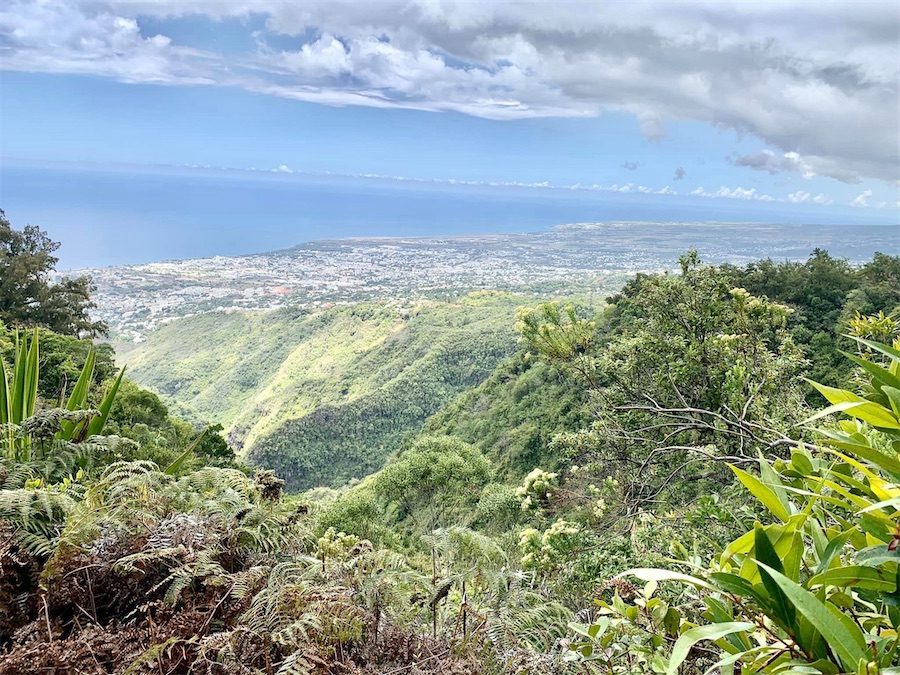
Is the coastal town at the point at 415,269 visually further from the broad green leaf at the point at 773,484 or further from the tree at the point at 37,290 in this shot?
the broad green leaf at the point at 773,484

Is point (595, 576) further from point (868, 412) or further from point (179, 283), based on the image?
point (179, 283)

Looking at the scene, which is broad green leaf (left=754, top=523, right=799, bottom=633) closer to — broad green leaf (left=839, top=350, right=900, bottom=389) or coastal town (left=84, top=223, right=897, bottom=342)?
broad green leaf (left=839, top=350, right=900, bottom=389)

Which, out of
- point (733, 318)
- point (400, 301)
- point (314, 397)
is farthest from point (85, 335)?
point (400, 301)

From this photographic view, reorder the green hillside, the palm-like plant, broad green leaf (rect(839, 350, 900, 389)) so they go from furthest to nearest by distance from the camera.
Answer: the green hillside, the palm-like plant, broad green leaf (rect(839, 350, 900, 389))

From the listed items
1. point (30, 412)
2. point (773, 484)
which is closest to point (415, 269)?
point (30, 412)

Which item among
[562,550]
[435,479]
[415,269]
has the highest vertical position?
[562,550]

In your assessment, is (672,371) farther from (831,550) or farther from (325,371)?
(325,371)

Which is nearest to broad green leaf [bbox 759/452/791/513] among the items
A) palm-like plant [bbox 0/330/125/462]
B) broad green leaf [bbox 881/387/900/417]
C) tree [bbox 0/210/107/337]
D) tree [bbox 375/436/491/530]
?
broad green leaf [bbox 881/387/900/417]
